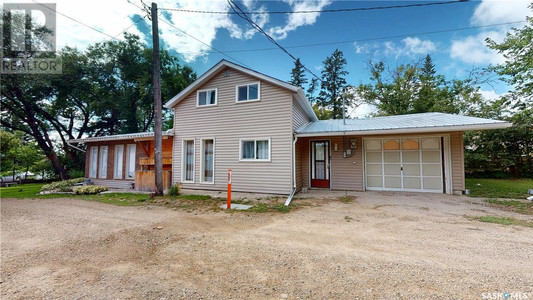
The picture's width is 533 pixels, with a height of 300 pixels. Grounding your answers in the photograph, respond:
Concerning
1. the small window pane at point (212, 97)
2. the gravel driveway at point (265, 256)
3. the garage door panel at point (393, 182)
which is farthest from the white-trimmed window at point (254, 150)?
the garage door panel at point (393, 182)

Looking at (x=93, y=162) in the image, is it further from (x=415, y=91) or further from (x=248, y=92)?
(x=415, y=91)

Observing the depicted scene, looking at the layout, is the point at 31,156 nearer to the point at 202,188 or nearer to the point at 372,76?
the point at 202,188

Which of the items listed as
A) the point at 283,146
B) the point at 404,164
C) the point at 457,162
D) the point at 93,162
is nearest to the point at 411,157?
the point at 404,164

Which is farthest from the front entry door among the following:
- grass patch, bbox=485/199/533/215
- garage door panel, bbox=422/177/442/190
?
grass patch, bbox=485/199/533/215

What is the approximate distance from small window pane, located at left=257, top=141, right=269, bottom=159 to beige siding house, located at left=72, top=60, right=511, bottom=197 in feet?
0.14

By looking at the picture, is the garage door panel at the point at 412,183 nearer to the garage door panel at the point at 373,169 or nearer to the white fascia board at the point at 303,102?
the garage door panel at the point at 373,169

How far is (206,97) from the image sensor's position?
9.66 m

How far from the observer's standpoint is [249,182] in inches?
338

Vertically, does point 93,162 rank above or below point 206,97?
below

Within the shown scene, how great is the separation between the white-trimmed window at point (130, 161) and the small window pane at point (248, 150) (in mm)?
6593

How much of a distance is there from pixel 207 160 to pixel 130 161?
4.89 m

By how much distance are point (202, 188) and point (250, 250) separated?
6711mm

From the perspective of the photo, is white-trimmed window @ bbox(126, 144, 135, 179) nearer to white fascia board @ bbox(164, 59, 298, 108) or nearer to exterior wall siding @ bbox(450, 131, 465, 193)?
white fascia board @ bbox(164, 59, 298, 108)

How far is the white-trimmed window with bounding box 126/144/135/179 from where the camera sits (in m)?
11.1
